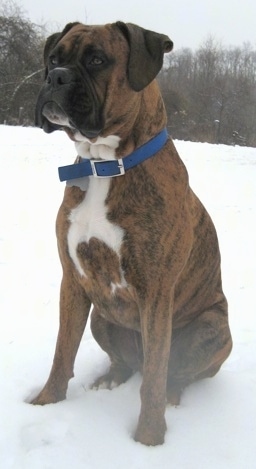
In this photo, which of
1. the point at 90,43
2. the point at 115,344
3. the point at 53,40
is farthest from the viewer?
the point at 115,344

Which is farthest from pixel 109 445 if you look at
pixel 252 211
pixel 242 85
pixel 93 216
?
pixel 242 85

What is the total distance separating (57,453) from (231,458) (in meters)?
0.76

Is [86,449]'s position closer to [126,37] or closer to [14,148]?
[126,37]

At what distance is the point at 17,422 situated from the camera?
2.36 m

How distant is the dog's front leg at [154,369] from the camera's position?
229 cm

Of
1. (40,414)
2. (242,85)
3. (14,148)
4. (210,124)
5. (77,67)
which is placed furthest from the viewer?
(242,85)

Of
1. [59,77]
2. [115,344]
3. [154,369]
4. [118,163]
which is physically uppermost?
[59,77]

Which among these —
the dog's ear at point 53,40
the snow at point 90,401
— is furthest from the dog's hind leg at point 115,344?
the dog's ear at point 53,40

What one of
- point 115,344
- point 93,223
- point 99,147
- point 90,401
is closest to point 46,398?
point 90,401

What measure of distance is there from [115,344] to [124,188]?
97 cm

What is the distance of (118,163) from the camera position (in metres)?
2.26

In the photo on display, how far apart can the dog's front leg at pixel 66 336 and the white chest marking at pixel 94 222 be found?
25cm

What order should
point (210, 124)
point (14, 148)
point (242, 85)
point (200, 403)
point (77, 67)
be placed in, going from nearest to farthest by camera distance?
1. point (77, 67)
2. point (200, 403)
3. point (14, 148)
4. point (210, 124)
5. point (242, 85)

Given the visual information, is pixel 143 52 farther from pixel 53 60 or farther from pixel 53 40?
pixel 53 40
